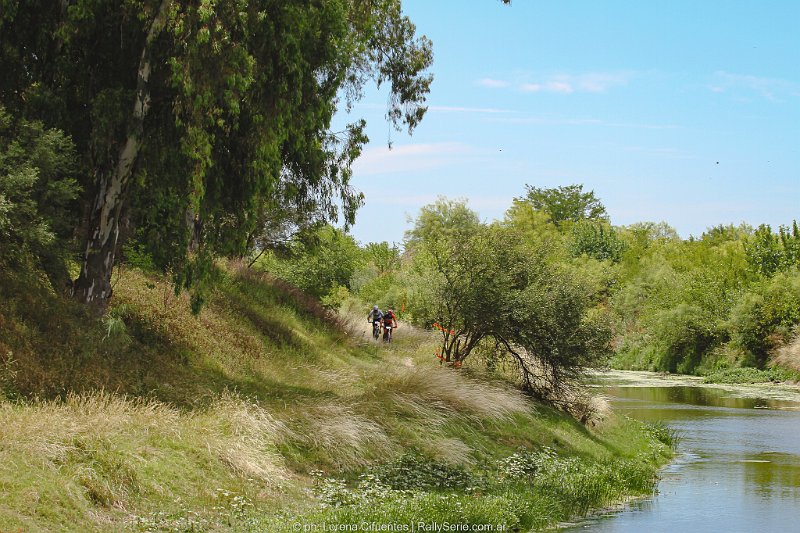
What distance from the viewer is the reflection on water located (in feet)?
51.5

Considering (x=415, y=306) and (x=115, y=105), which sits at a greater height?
(x=115, y=105)

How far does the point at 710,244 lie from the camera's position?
9244 centimetres

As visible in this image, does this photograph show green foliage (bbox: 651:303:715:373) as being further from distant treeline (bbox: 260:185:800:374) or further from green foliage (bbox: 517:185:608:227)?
green foliage (bbox: 517:185:608:227)

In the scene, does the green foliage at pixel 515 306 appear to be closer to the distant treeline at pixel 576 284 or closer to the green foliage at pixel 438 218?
the distant treeline at pixel 576 284

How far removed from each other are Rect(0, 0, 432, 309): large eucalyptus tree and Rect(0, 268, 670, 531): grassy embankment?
2.39m

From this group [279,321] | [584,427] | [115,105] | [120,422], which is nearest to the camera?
[120,422]

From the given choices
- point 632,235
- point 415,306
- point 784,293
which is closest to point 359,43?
point 415,306

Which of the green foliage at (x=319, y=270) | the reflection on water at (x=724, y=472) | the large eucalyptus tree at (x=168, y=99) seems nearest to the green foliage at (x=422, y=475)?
the reflection on water at (x=724, y=472)

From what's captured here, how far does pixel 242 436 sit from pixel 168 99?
716 cm

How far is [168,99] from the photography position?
16.8 m

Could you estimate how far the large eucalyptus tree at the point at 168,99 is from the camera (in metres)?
15.5

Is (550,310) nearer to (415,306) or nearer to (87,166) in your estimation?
(415,306)

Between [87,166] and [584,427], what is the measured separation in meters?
14.0

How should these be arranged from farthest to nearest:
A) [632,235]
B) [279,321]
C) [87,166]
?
1. [632,235]
2. [279,321]
3. [87,166]
